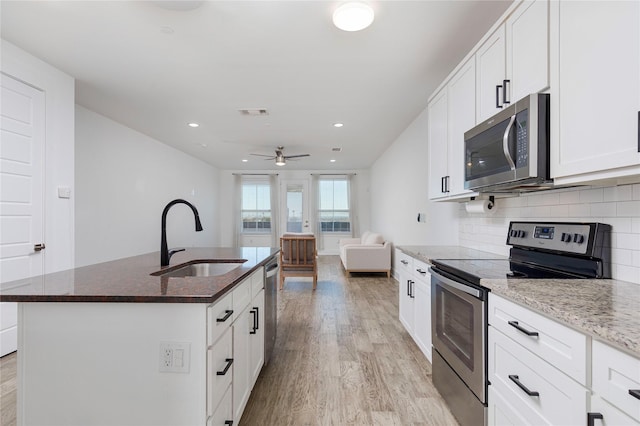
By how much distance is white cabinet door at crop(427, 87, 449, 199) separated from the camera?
8.45 feet

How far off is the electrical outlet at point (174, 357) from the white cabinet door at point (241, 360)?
1.17 ft

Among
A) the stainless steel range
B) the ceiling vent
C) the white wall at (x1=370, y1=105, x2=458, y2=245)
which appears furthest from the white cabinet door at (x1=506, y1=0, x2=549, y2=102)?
the ceiling vent

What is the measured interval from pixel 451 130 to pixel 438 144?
284 mm

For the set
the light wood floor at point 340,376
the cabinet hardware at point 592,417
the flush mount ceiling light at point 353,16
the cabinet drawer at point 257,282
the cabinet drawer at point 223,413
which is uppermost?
the flush mount ceiling light at point 353,16

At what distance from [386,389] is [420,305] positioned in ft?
2.39

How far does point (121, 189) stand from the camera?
4707 millimetres

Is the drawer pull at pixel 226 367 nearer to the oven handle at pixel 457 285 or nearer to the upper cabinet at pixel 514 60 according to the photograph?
the oven handle at pixel 457 285

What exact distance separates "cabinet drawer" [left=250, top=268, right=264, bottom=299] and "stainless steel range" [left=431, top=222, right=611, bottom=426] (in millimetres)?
1233

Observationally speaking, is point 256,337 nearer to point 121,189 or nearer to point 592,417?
point 592,417

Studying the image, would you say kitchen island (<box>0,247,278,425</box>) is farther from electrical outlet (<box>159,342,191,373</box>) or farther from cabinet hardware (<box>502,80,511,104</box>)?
cabinet hardware (<box>502,80,511,104</box>)

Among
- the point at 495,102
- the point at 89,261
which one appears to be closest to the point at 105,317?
the point at 495,102

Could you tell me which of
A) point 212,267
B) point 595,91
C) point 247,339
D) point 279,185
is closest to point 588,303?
point 595,91

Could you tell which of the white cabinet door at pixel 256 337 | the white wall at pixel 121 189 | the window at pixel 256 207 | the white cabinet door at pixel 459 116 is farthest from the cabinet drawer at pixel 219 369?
the window at pixel 256 207

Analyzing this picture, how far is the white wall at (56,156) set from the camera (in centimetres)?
282
